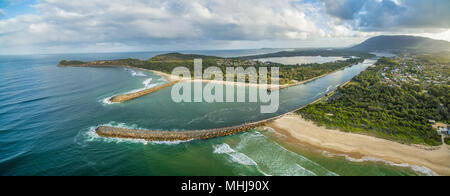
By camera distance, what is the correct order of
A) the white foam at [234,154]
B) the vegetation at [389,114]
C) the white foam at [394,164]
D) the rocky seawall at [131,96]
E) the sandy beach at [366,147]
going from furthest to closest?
the rocky seawall at [131,96] < the vegetation at [389,114] < the white foam at [234,154] < the sandy beach at [366,147] < the white foam at [394,164]

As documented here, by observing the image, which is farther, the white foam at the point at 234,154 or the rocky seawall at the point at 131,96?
the rocky seawall at the point at 131,96

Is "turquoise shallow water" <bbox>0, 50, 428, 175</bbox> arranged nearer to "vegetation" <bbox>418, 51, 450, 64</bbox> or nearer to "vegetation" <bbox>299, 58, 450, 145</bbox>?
"vegetation" <bbox>299, 58, 450, 145</bbox>

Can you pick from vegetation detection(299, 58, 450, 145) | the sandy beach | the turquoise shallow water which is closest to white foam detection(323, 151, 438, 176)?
the sandy beach

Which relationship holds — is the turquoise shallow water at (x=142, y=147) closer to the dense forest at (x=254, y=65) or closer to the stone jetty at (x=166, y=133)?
the stone jetty at (x=166, y=133)

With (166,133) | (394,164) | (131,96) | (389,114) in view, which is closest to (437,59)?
(389,114)

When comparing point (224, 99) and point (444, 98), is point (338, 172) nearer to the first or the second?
point (224, 99)

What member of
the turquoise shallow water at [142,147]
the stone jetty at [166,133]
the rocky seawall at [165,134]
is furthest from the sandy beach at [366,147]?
the rocky seawall at [165,134]
